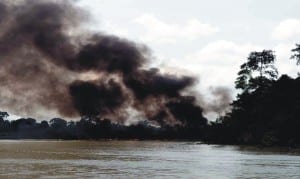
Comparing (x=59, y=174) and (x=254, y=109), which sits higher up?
(x=254, y=109)

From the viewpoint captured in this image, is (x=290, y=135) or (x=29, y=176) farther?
(x=290, y=135)

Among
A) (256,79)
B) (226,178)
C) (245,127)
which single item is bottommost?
(226,178)

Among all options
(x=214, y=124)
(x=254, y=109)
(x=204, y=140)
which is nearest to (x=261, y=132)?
(x=254, y=109)

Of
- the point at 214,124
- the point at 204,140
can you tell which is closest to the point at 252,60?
the point at 214,124

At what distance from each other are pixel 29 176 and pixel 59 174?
10.8ft

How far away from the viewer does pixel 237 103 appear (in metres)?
153

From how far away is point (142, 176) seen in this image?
51344 mm

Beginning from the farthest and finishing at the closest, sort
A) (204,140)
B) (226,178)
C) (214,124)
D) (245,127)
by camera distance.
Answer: (204,140) < (214,124) < (245,127) < (226,178)

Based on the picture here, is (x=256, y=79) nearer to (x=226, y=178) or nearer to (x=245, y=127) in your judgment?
(x=245, y=127)

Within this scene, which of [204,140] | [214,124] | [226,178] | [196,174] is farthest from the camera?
[204,140]

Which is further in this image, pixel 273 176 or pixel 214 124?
pixel 214 124

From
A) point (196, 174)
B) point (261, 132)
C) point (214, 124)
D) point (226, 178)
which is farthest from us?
point (214, 124)

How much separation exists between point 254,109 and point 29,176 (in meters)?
97.7

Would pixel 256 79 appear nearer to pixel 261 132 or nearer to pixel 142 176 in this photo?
pixel 261 132
